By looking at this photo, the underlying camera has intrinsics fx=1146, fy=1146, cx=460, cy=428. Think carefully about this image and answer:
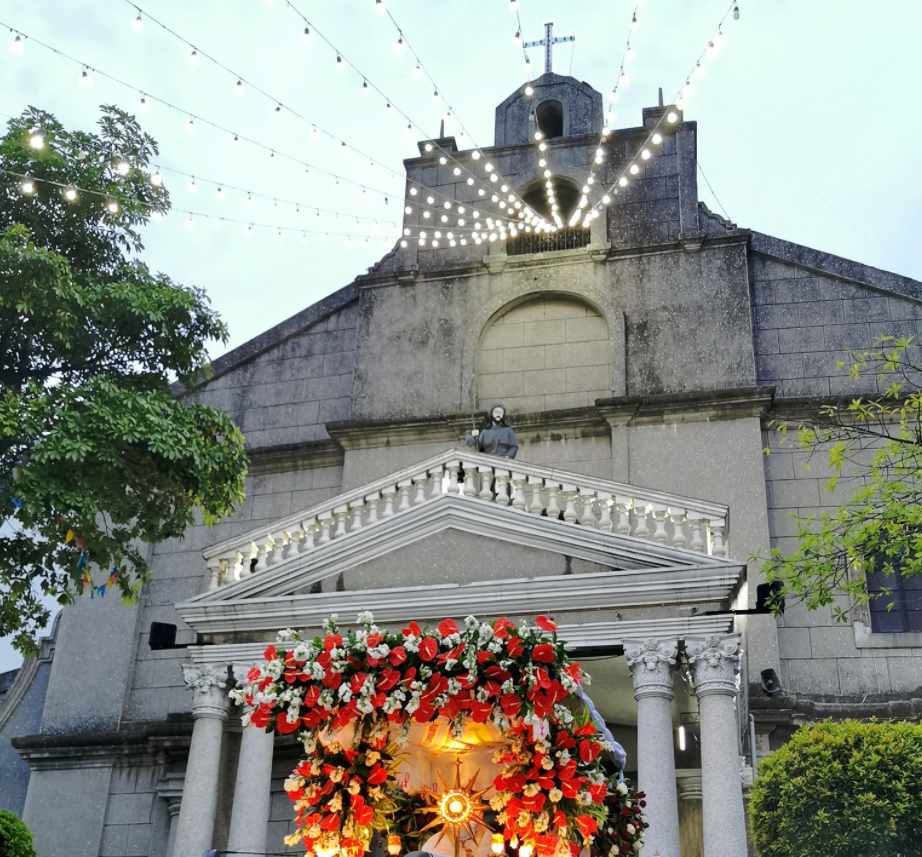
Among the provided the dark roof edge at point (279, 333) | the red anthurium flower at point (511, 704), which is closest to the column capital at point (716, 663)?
the red anthurium flower at point (511, 704)

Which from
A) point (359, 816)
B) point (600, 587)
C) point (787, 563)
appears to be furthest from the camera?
point (600, 587)

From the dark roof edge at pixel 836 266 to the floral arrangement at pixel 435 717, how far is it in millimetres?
13740

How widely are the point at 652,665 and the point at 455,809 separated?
602 cm

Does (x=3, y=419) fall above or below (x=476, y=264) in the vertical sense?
below

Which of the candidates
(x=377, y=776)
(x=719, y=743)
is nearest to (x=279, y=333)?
(x=719, y=743)

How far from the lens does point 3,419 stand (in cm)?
1268

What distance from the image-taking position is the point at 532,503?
46.8 feet

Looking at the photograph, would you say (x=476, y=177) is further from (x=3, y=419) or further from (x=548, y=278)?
(x=3, y=419)

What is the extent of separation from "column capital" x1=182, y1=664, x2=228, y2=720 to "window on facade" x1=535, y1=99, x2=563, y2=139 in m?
12.8

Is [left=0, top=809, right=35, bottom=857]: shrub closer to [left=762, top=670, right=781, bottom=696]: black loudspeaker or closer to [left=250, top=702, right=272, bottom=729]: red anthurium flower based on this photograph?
[left=250, top=702, right=272, bottom=729]: red anthurium flower

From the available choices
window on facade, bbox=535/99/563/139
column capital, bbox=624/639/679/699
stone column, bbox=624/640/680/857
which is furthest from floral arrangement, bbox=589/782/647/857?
window on facade, bbox=535/99/563/139

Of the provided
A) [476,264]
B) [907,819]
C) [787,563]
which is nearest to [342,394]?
[476,264]

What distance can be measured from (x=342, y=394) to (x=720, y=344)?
21.7ft

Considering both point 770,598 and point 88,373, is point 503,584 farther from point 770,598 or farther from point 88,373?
point 88,373
